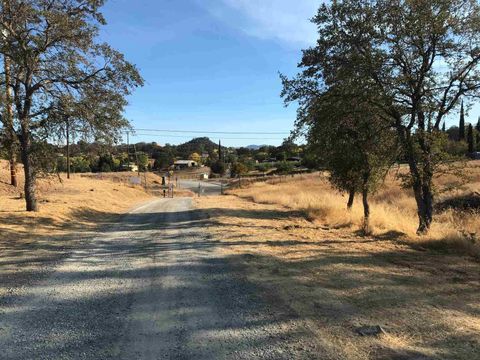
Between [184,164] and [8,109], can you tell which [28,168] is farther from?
[184,164]

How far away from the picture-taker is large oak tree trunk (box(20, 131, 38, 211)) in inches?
602

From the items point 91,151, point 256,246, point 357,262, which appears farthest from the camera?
point 91,151

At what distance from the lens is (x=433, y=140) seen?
1270cm

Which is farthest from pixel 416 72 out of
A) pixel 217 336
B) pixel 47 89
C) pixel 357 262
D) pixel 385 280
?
pixel 47 89

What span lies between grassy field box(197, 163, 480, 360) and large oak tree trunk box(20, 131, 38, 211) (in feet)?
23.1

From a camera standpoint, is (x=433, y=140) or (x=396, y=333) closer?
(x=396, y=333)

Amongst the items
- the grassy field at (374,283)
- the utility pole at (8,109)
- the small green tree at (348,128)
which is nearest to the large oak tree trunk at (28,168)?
the utility pole at (8,109)

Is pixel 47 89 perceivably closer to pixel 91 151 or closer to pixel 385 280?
pixel 91 151

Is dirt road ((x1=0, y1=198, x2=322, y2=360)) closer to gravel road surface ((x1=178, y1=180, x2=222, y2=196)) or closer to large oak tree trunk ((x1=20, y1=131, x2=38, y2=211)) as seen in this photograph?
large oak tree trunk ((x1=20, y1=131, x2=38, y2=211))

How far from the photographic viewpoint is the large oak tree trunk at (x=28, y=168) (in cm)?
1529

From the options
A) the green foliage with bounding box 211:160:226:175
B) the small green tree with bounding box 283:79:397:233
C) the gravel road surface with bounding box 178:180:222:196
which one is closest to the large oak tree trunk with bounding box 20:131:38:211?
the small green tree with bounding box 283:79:397:233

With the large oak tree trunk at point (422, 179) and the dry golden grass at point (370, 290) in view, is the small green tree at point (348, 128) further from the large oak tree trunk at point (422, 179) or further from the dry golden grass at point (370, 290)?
the dry golden grass at point (370, 290)

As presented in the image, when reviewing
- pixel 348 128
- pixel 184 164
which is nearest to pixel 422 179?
pixel 348 128

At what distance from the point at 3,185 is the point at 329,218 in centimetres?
2089
